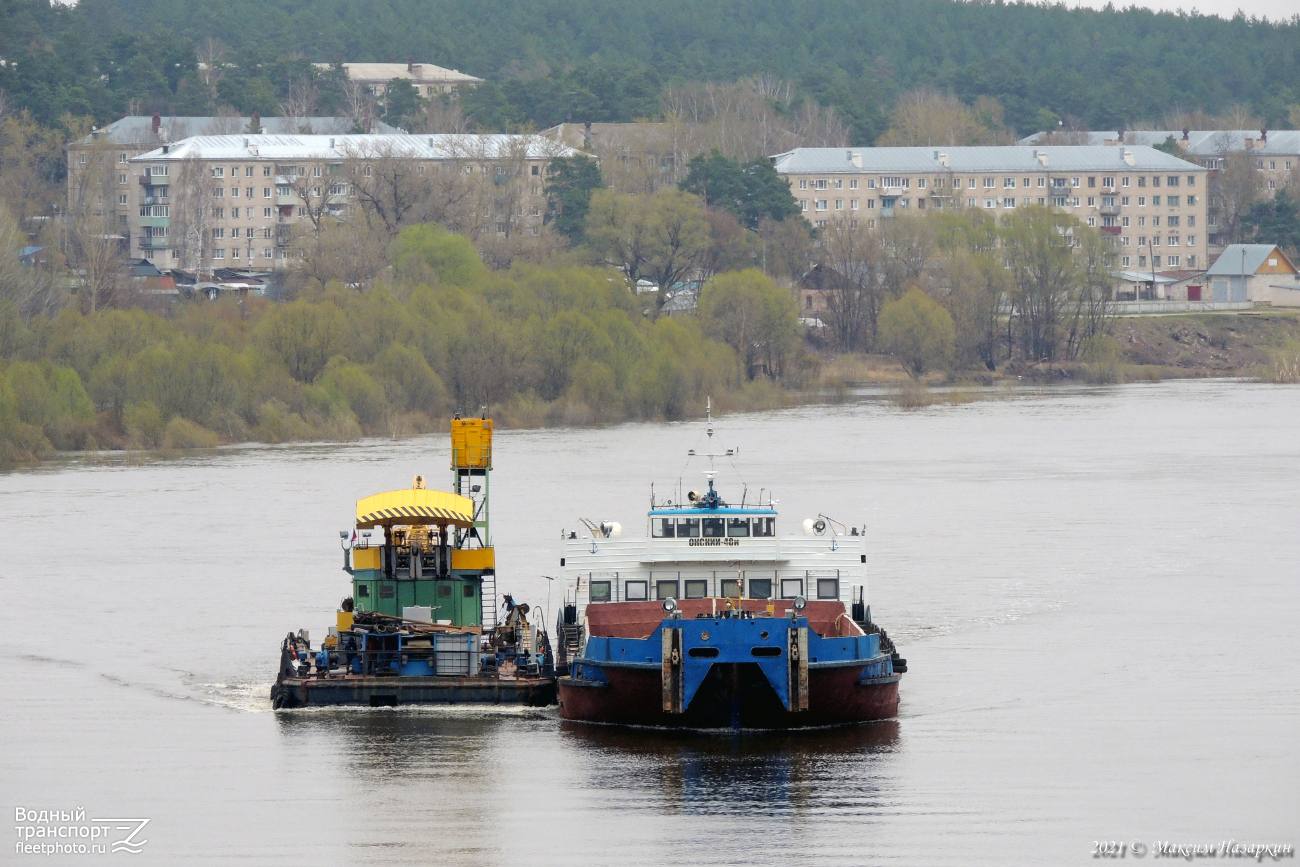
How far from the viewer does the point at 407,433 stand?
7550 cm

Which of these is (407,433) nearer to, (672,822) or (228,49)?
(672,822)

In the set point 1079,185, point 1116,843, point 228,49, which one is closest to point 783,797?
point 1116,843

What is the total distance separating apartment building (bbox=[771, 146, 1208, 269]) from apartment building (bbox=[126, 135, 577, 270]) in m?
25.7

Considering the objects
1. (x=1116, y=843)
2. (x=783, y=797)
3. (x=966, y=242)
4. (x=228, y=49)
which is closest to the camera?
(x=1116, y=843)

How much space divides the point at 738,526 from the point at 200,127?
A: 12892 cm

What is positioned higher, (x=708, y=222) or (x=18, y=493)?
(x=708, y=222)

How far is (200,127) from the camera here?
15300 centimetres

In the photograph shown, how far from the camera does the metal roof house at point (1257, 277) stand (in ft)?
448

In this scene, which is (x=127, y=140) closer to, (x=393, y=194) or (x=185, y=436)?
(x=393, y=194)

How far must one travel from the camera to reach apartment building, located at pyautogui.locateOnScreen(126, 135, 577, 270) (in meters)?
131

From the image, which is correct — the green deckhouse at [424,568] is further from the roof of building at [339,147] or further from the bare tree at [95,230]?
the roof of building at [339,147]

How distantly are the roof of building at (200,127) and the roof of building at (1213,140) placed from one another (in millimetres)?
56698

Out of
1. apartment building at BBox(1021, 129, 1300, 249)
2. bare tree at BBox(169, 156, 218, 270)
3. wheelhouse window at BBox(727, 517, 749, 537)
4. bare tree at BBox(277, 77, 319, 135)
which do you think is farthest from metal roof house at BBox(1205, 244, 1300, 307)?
wheelhouse window at BBox(727, 517, 749, 537)

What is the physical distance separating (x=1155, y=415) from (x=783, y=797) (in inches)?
2440
